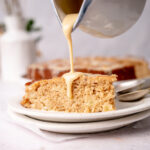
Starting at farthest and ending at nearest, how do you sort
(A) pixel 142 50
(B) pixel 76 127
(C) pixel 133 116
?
(A) pixel 142 50 < (C) pixel 133 116 < (B) pixel 76 127

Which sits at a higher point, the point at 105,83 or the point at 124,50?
the point at 105,83

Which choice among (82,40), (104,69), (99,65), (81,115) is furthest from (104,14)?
(82,40)

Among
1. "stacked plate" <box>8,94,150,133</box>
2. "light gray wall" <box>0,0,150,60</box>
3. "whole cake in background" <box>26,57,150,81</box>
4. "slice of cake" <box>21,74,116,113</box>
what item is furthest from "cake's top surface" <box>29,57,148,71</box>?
"light gray wall" <box>0,0,150,60</box>

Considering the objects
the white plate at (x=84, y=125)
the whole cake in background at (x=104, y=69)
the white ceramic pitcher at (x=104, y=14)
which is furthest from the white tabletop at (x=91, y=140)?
the whole cake in background at (x=104, y=69)

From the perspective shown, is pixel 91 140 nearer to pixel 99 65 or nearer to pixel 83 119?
pixel 83 119

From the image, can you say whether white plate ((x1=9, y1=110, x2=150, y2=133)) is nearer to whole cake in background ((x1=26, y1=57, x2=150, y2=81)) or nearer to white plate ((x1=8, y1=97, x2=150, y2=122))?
white plate ((x1=8, y1=97, x2=150, y2=122))

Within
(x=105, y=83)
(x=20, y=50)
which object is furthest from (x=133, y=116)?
(x=20, y=50)

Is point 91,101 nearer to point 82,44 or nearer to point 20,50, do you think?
point 20,50
